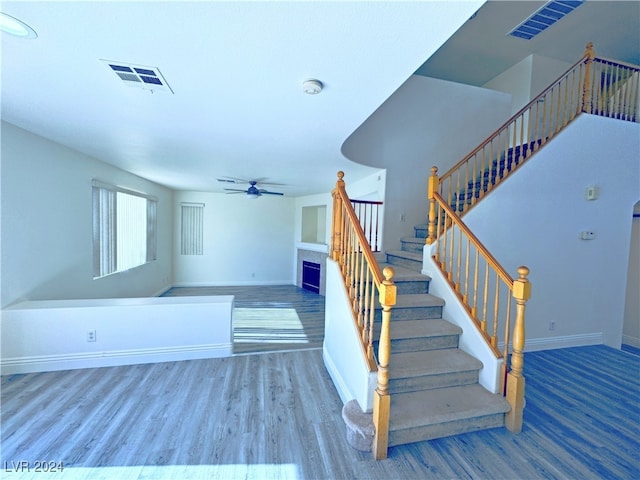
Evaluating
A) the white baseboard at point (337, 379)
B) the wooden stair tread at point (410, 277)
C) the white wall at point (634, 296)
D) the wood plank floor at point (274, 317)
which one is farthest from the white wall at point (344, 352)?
the white wall at point (634, 296)

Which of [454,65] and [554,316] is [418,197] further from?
[454,65]

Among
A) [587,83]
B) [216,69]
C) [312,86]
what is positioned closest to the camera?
[216,69]

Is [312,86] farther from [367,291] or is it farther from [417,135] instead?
[417,135]

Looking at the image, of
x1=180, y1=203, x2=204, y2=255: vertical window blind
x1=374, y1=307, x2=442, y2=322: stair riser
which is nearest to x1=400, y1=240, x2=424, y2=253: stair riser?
x1=374, y1=307, x2=442, y2=322: stair riser

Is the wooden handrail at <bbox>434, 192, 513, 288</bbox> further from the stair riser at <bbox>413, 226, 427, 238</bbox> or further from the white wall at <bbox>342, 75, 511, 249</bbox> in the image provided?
the white wall at <bbox>342, 75, 511, 249</bbox>

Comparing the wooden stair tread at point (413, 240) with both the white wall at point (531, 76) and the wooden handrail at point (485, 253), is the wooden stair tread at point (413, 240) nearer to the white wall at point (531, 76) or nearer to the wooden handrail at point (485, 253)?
the wooden handrail at point (485, 253)

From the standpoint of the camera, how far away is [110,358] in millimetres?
2922

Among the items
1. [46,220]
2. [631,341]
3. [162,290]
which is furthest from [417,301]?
[162,290]

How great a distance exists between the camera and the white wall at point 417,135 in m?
4.15

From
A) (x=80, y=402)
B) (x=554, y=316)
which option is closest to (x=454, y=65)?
(x=554, y=316)

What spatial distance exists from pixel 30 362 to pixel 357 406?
3212 millimetres

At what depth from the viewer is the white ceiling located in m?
1.13

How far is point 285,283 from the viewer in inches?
317

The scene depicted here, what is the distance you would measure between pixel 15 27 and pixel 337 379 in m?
3.09
